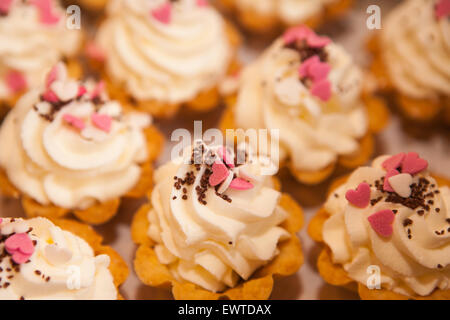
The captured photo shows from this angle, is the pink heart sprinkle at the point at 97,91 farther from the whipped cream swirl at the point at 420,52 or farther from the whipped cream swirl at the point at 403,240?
the whipped cream swirl at the point at 420,52

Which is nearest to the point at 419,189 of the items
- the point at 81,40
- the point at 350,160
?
the point at 350,160

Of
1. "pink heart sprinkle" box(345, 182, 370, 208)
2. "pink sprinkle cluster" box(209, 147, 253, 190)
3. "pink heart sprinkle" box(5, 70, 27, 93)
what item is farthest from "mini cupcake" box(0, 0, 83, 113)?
"pink heart sprinkle" box(345, 182, 370, 208)

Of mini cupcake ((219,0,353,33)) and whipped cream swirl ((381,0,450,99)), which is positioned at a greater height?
mini cupcake ((219,0,353,33))

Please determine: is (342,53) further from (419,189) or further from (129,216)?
(129,216)

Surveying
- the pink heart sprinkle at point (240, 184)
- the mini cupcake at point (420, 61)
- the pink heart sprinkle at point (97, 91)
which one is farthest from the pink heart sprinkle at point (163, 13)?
the mini cupcake at point (420, 61)

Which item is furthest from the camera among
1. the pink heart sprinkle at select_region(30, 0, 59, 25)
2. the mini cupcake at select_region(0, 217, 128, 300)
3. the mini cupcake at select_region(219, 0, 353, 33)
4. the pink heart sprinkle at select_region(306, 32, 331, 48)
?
the mini cupcake at select_region(219, 0, 353, 33)

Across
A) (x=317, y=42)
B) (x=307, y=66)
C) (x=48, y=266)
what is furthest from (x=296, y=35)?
(x=48, y=266)

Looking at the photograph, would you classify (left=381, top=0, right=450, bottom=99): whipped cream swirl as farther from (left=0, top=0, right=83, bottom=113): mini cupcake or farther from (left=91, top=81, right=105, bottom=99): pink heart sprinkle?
(left=0, top=0, right=83, bottom=113): mini cupcake
